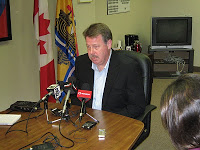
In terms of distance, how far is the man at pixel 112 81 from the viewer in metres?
2.37

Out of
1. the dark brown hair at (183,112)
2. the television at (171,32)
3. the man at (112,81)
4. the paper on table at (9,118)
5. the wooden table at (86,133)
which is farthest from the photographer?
the television at (171,32)

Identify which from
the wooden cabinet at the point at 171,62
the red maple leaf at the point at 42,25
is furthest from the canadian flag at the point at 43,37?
the wooden cabinet at the point at 171,62

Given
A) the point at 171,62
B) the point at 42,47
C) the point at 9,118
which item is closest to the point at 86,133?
the point at 9,118

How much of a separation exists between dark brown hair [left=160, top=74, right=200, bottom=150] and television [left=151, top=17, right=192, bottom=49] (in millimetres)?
5392

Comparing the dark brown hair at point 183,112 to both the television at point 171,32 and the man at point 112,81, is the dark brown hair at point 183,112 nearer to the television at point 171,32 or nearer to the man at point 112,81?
the man at point 112,81

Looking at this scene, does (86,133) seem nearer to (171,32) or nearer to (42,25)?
(42,25)

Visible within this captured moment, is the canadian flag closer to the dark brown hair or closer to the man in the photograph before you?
the man

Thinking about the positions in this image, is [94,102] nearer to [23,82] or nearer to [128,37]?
[23,82]

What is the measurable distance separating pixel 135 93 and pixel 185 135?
1.32m

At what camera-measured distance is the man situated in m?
2.37

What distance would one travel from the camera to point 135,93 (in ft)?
7.75

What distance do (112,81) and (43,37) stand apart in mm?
1250

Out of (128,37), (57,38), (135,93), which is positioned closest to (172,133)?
(135,93)

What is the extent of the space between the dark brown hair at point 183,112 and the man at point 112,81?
1246 mm
